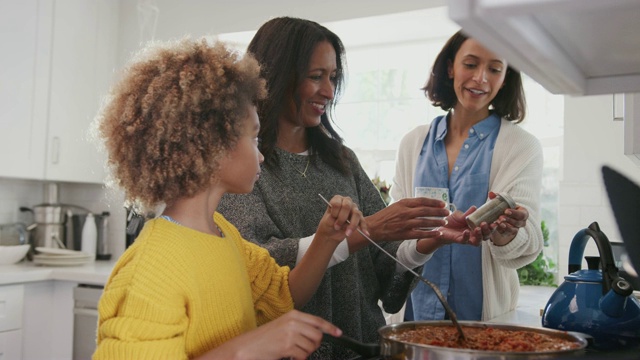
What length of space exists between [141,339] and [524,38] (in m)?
0.64

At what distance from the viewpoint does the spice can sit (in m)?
1.49

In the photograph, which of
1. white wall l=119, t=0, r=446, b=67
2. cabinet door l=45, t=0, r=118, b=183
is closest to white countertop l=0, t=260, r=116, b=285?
cabinet door l=45, t=0, r=118, b=183

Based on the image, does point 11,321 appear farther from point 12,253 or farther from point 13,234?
point 13,234

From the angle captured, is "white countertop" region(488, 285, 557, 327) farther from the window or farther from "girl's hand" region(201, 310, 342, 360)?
"girl's hand" region(201, 310, 342, 360)

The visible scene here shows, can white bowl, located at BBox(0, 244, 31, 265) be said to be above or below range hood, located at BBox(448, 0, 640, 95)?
below

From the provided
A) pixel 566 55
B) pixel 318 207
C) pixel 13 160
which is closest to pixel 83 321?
pixel 13 160

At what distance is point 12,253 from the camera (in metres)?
3.57

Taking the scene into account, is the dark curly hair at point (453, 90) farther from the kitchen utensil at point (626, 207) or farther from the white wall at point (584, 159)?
the kitchen utensil at point (626, 207)

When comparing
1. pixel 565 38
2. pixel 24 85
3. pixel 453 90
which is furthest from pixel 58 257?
pixel 565 38

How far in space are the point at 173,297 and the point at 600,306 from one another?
0.71m

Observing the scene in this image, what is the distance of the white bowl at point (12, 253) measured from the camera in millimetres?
3523

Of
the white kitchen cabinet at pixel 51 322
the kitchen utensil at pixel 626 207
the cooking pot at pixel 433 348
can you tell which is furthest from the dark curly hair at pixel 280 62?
the white kitchen cabinet at pixel 51 322

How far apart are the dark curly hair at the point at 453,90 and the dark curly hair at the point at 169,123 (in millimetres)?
1304

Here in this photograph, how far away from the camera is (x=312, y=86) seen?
1.61m
